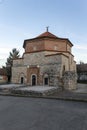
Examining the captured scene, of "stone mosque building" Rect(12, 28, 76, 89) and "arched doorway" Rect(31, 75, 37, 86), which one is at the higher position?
"stone mosque building" Rect(12, 28, 76, 89)

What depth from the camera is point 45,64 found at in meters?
27.1

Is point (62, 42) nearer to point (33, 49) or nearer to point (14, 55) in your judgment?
point (33, 49)

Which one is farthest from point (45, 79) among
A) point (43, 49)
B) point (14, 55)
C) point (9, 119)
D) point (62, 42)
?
point (14, 55)

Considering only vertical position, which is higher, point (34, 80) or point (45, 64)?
point (45, 64)

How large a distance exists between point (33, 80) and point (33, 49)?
6.35 meters

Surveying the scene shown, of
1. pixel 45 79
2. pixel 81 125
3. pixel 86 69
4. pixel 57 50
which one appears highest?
pixel 57 50

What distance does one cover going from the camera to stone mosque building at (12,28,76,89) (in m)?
25.0

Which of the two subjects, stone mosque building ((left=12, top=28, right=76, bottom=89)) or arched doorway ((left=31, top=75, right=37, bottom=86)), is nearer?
stone mosque building ((left=12, top=28, right=76, bottom=89))

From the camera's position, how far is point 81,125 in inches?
273

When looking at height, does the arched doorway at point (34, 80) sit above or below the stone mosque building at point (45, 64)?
below

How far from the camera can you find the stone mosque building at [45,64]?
25016mm

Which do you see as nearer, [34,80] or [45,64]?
[45,64]

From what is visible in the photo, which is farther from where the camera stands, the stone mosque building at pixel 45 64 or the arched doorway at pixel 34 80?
the arched doorway at pixel 34 80

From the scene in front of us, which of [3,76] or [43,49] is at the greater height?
[43,49]
